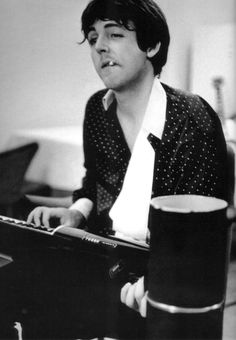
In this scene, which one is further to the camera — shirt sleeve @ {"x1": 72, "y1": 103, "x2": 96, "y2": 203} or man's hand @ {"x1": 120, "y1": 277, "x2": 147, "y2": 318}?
shirt sleeve @ {"x1": 72, "y1": 103, "x2": 96, "y2": 203}

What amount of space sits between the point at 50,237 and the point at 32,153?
0.69 metres

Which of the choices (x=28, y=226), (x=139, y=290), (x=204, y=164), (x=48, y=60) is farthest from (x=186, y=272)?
(x=48, y=60)

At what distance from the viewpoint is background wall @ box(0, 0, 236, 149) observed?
1.08 meters

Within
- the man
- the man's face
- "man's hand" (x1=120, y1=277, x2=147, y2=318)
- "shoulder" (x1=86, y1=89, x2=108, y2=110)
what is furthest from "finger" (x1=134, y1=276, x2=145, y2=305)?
"shoulder" (x1=86, y1=89, x2=108, y2=110)

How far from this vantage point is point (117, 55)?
81 cm

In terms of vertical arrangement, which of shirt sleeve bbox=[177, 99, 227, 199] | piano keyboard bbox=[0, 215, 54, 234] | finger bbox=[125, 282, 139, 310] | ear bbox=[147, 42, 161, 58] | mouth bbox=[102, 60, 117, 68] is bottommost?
finger bbox=[125, 282, 139, 310]

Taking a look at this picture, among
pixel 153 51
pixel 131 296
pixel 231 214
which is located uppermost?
pixel 153 51

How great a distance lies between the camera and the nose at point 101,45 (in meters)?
0.82

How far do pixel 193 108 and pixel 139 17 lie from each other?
17cm

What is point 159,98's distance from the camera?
2.82ft

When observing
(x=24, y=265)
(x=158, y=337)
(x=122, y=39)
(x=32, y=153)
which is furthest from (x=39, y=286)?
(x=32, y=153)

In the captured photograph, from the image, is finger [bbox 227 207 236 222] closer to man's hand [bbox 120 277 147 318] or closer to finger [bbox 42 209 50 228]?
man's hand [bbox 120 277 147 318]

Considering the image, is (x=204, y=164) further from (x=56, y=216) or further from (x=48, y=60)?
(x=48, y=60)

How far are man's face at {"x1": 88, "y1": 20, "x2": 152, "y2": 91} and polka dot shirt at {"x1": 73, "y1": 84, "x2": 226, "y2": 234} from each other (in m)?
0.07
